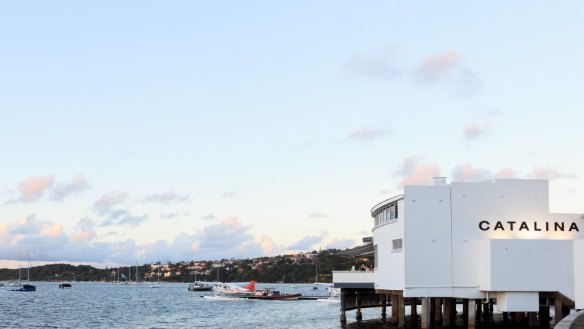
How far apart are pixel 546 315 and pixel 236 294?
103m

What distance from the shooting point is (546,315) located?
230 ft

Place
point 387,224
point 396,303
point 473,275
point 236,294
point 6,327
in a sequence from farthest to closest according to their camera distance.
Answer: point 236,294, point 6,327, point 396,303, point 387,224, point 473,275

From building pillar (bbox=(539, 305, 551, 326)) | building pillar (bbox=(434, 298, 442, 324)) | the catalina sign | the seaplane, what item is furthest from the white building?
the seaplane

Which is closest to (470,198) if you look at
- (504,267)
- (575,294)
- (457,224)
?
(457,224)

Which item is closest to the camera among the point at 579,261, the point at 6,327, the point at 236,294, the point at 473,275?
the point at 579,261

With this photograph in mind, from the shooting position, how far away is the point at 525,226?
198 ft

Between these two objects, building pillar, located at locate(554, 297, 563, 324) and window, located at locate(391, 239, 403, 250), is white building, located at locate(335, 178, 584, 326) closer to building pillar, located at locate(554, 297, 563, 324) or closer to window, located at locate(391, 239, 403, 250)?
window, located at locate(391, 239, 403, 250)

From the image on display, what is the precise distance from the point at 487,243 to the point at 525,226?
13.7ft

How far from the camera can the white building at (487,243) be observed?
58344 mm

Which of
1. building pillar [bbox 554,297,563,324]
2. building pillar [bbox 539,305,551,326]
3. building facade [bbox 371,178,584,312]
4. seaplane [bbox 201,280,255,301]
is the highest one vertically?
building facade [bbox 371,178,584,312]

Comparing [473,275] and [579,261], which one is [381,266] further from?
[579,261]

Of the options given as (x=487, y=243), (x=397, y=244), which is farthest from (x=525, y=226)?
(x=397, y=244)

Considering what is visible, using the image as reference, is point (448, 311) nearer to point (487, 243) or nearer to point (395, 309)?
point (395, 309)

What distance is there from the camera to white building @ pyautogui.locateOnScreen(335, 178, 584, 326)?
58.3 meters
